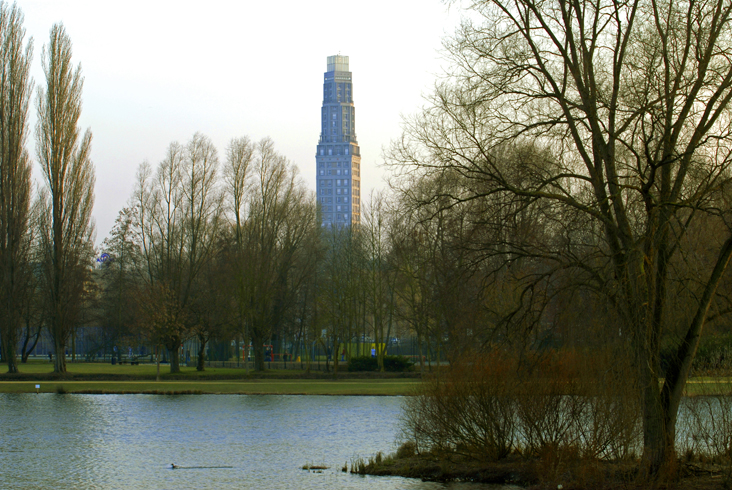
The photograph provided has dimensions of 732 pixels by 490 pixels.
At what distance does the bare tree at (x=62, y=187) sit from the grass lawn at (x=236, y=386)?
5.93 meters

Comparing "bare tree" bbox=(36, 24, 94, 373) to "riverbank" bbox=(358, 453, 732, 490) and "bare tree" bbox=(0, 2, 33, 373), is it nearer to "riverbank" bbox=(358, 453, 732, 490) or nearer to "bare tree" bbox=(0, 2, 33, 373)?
"bare tree" bbox=(0, 2, 33, 373)

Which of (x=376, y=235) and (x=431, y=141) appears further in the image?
(x=376, y=235)

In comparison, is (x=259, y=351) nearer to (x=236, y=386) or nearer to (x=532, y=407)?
(x=236, y=386)

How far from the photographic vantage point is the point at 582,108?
11383mm

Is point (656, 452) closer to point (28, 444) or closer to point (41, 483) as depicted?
point (41, 483)

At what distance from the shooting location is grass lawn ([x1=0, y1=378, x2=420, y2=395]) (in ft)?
108

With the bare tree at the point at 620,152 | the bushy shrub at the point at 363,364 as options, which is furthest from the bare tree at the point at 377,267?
the bare tree at the point at 620,152

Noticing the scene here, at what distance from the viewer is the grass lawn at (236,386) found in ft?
108

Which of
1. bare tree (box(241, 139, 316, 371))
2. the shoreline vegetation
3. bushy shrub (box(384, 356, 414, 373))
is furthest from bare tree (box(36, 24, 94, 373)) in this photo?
the shoreline vegetation

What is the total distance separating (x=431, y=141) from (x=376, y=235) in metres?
32.7

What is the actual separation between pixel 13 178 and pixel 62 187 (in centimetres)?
412

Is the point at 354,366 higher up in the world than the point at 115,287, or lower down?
lower down

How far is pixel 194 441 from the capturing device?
61.9ft

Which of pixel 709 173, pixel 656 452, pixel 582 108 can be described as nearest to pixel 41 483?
pixel 656 452
